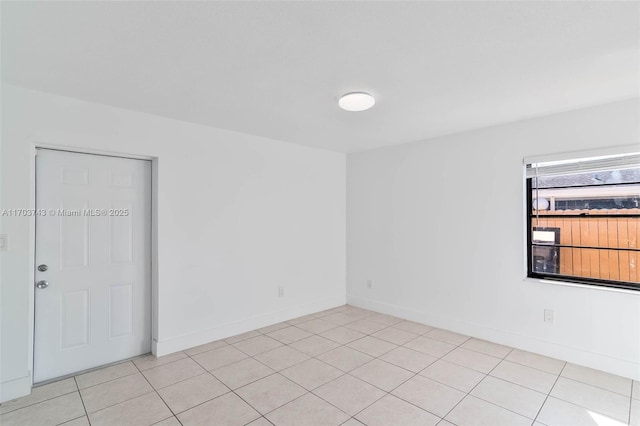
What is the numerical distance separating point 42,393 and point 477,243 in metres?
4.34

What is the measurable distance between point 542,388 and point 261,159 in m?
3.63

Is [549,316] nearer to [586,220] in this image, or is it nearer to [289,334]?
[586,220]

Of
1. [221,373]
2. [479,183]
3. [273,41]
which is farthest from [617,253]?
[221,373]

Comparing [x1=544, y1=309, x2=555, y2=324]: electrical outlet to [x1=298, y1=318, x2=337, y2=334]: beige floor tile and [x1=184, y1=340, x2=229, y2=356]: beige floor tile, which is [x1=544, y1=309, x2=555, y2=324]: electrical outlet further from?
[x1=184, y1=340, x2=229, y2=356]: beige floor tile

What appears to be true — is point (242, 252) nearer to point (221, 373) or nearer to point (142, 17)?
point (221, 373)

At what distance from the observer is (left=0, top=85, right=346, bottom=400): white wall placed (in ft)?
8.30

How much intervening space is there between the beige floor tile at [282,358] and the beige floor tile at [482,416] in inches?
56.5

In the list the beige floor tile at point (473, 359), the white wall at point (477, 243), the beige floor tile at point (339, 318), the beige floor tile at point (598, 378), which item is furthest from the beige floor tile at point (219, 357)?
the beige floor tile at point (598, 378)

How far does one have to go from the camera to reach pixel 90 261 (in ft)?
9.86

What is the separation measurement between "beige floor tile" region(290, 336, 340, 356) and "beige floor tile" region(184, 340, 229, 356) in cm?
Result: 78

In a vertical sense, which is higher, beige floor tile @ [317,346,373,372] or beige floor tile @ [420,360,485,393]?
beige floor tile @ [317,346,373,372]

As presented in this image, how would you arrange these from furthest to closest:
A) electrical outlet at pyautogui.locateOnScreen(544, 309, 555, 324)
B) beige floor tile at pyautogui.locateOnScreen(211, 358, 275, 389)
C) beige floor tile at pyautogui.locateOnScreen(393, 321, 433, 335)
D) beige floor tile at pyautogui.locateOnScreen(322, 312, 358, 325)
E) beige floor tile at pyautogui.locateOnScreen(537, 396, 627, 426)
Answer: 1. beige floor tile at pyautogui.locateOnScreen(322, 312, 358, 325)
2. beige floor tile at pyautogui.locateOnScreen(393, 321, 433, 335)
3. electrical outlet at pyautogui.locateOnScreen(544, 309, 555, 324)
4. beige floor tile at pyautogui.locateOnScreen(211, 358, 275, 389)
5. beige floor tile at pyautogui.locateOnScreen(537, 396, 627, 426)

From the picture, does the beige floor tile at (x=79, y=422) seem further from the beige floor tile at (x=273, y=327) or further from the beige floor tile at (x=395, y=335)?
the beige floor tile at (x=395, y=335)

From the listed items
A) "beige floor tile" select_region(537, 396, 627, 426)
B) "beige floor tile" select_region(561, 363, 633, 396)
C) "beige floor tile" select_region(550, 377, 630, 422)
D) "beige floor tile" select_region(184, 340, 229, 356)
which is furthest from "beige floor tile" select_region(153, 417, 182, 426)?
"beige floor tile" select_region(561, 363, 633, 396)
